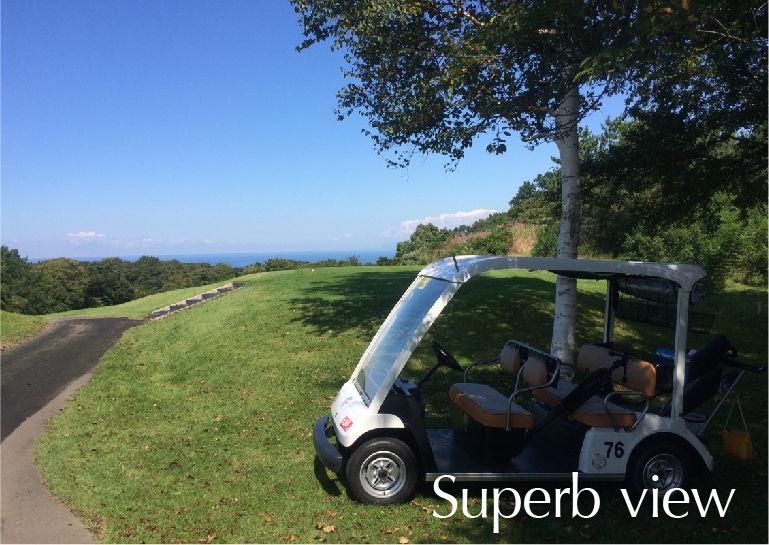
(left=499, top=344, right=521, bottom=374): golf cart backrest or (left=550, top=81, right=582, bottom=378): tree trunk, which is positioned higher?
(left=550, top=81, right=582, bottom=378): tree trunk

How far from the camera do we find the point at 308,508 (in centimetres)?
526

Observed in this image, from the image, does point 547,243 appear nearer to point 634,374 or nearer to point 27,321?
point 27,321

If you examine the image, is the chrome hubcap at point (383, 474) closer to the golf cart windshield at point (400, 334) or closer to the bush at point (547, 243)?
the golf cart windshield at point (400, 334)

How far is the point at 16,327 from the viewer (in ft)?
54.7

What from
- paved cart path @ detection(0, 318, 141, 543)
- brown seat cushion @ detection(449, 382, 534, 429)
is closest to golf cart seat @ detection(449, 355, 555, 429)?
brown seat cushion @ detection(449, 382, 534, 429)

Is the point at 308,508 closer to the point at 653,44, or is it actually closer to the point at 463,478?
the point at 463,478

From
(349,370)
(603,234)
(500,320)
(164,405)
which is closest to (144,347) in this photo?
(164,405)

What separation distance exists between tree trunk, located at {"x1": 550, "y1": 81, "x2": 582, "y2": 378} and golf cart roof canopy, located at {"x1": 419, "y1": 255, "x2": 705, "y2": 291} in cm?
292

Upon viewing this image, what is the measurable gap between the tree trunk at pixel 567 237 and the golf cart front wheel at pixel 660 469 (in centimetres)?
286

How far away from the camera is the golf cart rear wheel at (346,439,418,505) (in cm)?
507

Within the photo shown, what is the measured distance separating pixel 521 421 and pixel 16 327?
16534mm

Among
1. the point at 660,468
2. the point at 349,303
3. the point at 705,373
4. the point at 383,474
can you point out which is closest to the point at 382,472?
the point at 383,474

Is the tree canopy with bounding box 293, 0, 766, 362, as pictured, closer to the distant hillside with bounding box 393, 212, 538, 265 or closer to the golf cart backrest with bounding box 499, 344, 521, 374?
the golf cart backrest with bounding box 499, 344, 521, 374

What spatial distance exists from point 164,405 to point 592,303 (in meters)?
11.0
